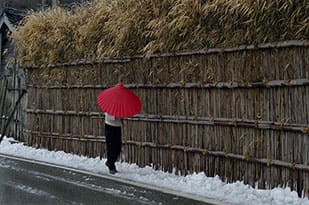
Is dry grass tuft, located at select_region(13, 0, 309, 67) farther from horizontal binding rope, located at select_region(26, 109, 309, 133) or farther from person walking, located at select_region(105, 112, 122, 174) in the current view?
person walking, located at select_region(105, 112, 122, 174)

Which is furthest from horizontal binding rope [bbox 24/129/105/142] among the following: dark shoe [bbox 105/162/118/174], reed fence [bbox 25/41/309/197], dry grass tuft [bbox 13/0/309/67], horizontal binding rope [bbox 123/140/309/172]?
dry grass tuft [bbox 13/0/309/67]

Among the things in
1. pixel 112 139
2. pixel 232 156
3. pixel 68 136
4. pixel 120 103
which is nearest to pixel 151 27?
pixel 120 103

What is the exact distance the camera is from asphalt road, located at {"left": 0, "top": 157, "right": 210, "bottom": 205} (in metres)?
6.81

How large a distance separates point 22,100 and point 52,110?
1.97 metres

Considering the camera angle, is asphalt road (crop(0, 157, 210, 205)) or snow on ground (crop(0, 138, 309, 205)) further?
asphalt road (crop(0, 157, 210, 205))

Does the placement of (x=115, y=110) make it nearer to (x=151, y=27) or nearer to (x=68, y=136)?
(x=151, y=27)

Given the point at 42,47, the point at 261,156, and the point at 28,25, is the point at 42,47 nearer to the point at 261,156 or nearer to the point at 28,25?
the point at 28,25

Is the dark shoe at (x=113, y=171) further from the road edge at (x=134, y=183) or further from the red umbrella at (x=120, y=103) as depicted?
the red umbrella at (x=120, y=103)

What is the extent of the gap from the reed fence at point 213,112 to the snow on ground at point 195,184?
0.56 ft

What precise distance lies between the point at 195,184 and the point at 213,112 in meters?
1.25

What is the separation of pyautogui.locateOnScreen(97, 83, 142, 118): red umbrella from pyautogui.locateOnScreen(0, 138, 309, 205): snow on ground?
118cm

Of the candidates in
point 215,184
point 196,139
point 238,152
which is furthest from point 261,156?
point 196,139

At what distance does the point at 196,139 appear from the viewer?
26.5 feet

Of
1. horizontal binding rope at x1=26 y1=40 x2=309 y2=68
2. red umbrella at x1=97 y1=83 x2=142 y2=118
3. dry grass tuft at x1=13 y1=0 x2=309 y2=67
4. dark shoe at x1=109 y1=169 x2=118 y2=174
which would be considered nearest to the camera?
horizontal binding rope at x1=26 y1=40 x2=309 y2=68
